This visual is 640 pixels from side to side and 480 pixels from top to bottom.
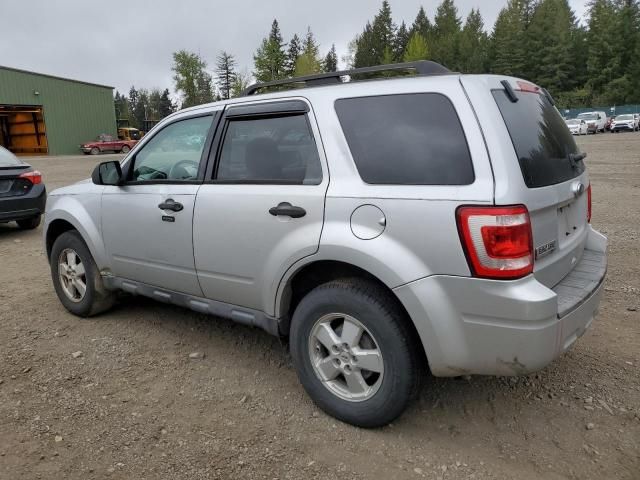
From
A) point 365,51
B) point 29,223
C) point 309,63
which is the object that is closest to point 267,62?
point 309,63

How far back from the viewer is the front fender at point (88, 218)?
4090mm

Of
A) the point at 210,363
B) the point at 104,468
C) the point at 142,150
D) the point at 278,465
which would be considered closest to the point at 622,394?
the point at 278,465

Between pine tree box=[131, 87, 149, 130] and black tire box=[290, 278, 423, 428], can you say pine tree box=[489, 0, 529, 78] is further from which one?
black tire box=[290, 278, 423, 428]

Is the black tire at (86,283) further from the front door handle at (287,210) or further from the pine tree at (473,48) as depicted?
the pine tree at (473,48)

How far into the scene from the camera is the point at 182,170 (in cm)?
362

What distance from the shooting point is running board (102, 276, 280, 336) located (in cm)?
313

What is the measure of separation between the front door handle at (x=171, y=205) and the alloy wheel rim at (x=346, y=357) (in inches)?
50.8

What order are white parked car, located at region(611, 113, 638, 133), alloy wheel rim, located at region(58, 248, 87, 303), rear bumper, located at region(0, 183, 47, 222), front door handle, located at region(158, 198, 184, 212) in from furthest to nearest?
white parked car, located at region(611, 113, 638, 133) → rear bumper, located at region(0, 183, 47, 222) → alloy wheel rim, located at region(58, 248, 87, 303) → front door handle, located at region(158, 198, 184, 212)

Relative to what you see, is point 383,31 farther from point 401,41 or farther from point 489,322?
point 489,322

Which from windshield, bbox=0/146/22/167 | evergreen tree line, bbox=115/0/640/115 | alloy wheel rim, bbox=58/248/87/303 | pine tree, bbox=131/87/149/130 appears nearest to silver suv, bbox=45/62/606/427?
alloy wheel rim, bbox=58/248/87/303

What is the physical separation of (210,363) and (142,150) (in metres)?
1.73

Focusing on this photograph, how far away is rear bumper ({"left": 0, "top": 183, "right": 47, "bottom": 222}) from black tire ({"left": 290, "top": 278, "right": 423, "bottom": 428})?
661 cm

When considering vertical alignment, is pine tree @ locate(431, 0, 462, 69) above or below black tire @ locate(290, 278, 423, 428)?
above

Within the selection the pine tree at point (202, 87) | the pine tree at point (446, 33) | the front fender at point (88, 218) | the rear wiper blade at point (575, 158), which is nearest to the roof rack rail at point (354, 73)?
the rear wiper blade at point (575, 158)
